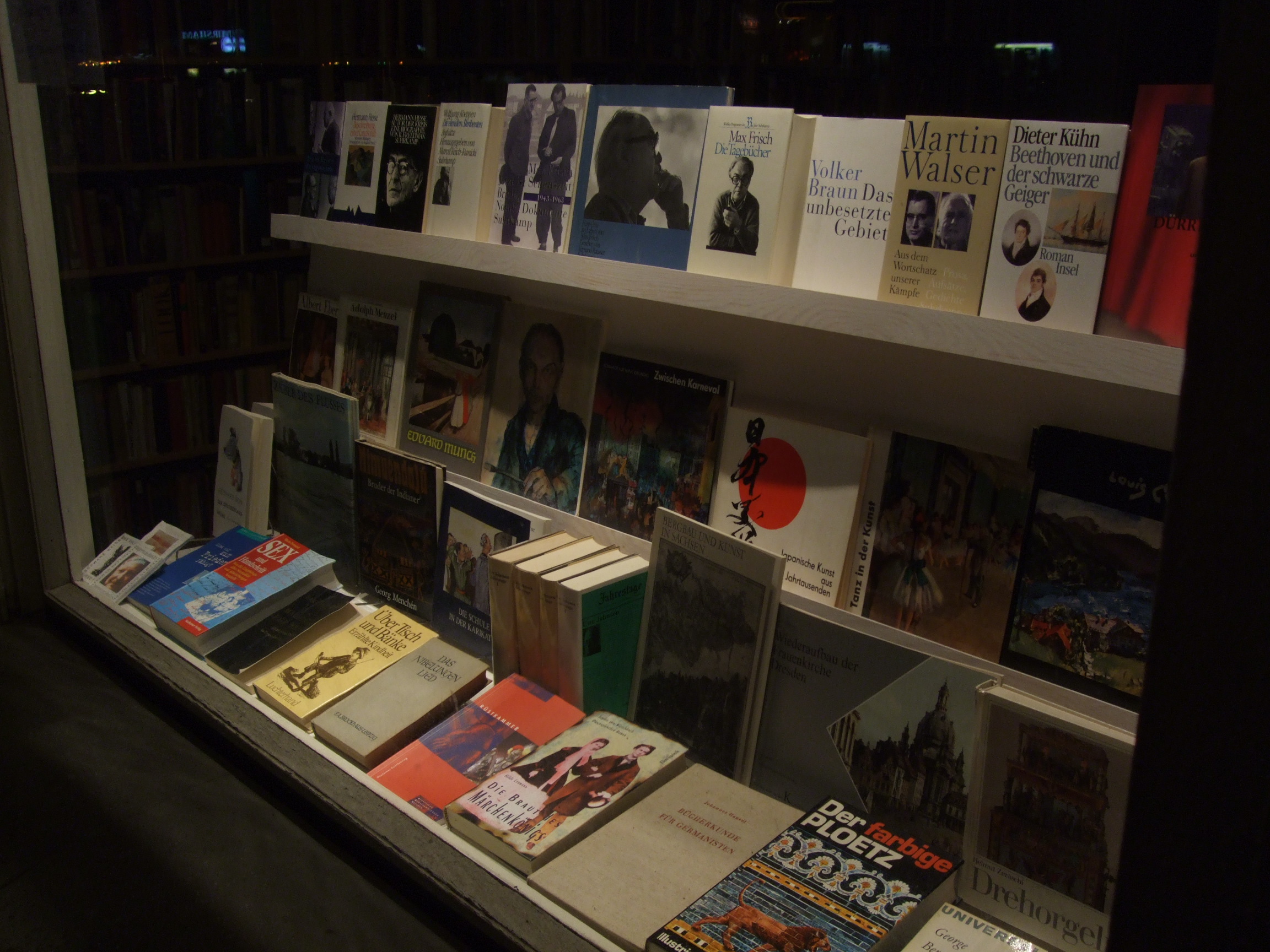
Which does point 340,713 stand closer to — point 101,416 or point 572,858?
point 572,858

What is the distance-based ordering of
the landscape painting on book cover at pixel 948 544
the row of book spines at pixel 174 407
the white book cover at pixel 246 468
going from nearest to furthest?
1. the landscape painting on book cover at pixel 948 544
2. the white book cover at pixel 246 468
3. the row of book spines at pixel 174 407

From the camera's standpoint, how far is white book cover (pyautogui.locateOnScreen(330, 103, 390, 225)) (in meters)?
1.72

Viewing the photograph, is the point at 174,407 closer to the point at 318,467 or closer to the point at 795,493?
the point at 318,467

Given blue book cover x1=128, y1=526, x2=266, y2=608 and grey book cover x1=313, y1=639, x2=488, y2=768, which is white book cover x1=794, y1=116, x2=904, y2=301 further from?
blue book cover x1=128, y1=526, x2=266, y2=608

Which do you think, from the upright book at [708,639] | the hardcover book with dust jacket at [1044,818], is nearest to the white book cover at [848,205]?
the upright book at [708,639]

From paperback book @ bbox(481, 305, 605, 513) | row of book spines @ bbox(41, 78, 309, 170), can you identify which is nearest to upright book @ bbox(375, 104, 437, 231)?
paperback book @ bbox(481, 305, 605, 513)

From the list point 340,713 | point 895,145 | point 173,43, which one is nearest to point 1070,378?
point 895,145

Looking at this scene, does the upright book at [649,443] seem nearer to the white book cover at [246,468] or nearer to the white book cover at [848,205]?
the white book cover at [848,205]

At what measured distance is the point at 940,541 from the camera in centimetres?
114

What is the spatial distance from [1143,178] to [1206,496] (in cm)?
67

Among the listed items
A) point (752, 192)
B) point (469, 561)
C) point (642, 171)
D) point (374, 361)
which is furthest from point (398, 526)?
point (752, 192)

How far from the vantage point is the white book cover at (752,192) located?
117 cm

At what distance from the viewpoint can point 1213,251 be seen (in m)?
0.37

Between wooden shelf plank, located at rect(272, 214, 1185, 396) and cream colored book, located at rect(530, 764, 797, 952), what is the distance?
60cm
